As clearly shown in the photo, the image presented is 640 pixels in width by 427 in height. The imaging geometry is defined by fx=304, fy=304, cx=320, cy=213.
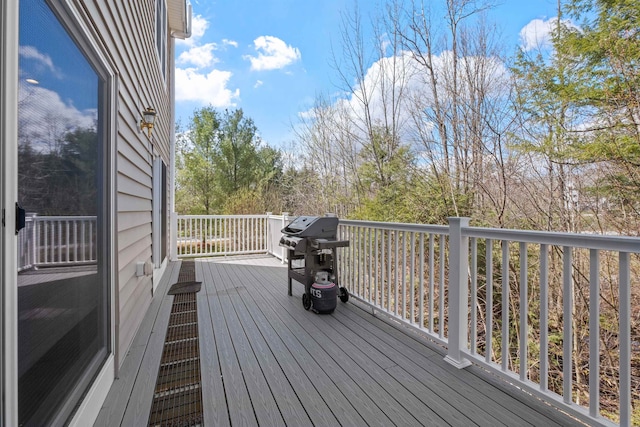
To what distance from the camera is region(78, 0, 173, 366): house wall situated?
6.67 feet

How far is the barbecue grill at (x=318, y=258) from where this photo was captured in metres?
3.13

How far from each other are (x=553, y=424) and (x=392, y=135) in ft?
21.9

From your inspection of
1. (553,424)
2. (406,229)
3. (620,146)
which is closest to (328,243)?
(406,229)

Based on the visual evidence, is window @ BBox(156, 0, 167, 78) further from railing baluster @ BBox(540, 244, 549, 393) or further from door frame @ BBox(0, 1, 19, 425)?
railing baluster @ BBox(540, 244, 549, 393)

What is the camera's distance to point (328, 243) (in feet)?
10.6

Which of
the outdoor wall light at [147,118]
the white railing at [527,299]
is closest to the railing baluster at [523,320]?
the white railing at [527,299]

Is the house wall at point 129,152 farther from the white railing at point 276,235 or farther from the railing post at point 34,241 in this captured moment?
the white railing at point 276,235

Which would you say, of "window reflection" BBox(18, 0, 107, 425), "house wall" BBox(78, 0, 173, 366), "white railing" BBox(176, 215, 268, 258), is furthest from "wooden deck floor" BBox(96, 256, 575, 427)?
"white railing" BBox(176, 215, 268, 258)

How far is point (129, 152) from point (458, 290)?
280 cm

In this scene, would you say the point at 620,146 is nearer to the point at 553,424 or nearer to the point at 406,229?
the point at 406,229

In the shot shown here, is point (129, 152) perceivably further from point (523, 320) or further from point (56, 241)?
point (523, 320)

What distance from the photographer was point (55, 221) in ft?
4.22

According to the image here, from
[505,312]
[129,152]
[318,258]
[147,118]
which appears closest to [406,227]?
[505,312]

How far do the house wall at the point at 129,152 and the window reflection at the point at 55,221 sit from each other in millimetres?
346
